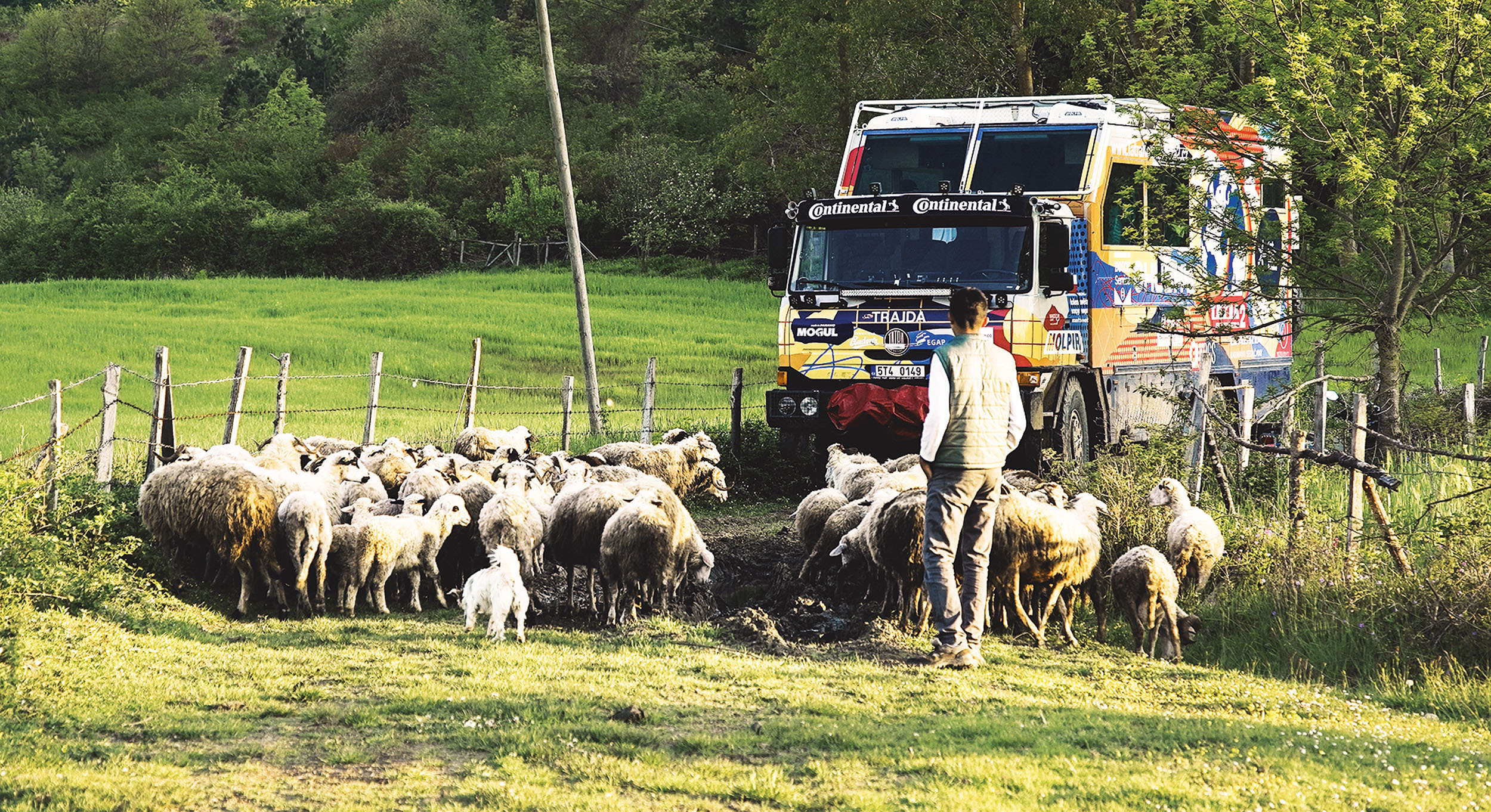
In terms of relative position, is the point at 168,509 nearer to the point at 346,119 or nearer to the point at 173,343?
the point at 173,343

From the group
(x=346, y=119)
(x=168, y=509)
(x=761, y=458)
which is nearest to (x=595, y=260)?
(x=346, y=119)

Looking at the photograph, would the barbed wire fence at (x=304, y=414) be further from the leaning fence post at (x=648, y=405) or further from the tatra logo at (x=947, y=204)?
the tatra logo at (x=947, y=204)

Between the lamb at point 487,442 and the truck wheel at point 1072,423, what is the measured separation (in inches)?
205

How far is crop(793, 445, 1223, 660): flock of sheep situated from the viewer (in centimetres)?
860

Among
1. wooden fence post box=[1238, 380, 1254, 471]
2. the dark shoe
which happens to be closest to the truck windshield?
wooden fence post box=[1238, 380, 1254, 471]

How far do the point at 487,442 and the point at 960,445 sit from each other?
777cm

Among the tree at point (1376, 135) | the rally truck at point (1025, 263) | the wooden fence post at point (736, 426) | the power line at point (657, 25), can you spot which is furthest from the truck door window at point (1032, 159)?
the power line at point (657, 25)

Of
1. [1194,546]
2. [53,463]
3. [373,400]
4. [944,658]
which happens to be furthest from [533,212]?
[944,658]

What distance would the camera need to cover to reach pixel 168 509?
9.63 m

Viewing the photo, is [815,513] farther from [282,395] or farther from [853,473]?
[282,395]

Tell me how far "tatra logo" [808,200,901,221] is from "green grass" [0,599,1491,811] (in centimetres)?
597

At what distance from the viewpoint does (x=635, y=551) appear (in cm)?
919

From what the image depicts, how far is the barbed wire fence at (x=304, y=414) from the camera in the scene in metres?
10.8

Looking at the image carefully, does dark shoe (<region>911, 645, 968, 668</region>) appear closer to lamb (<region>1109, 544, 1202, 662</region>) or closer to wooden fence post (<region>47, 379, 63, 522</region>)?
lamb (<region>1109, 544, 1202, 662</region>)
